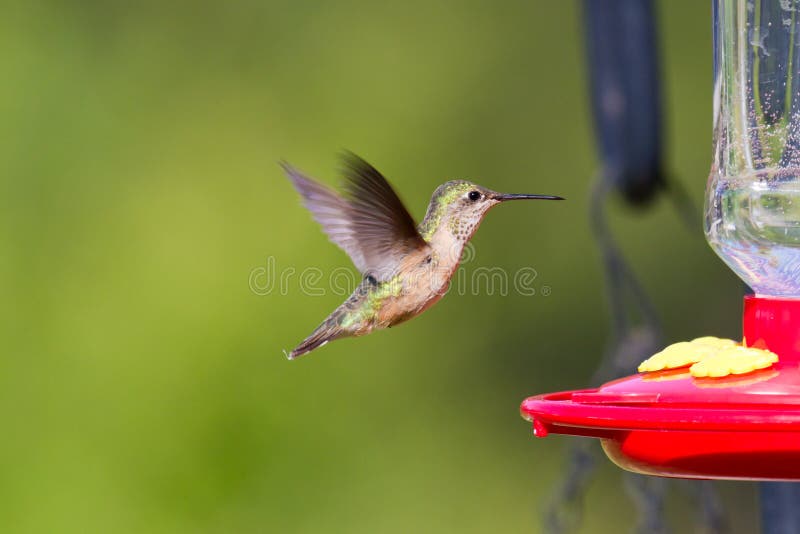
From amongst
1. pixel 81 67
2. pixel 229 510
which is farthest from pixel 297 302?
pixel 81 67

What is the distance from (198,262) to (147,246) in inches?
12.3

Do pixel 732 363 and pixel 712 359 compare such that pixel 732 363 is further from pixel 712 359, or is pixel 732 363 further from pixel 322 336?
pixel 322 336

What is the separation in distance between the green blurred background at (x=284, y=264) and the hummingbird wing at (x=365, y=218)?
2973 millimetres

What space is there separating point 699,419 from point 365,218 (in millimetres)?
1240

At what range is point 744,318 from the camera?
2.68 m

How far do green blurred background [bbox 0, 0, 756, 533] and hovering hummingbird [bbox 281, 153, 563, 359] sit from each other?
301 cm

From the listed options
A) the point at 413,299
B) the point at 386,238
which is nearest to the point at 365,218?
the point at 386,238

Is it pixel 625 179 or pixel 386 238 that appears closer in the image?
pixel 386 238

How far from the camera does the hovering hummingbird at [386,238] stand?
118 inches

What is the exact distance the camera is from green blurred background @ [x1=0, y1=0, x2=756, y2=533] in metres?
6.36

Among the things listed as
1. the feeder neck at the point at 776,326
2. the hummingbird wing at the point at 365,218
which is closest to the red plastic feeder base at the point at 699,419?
the feeder neck at the point at 776,326

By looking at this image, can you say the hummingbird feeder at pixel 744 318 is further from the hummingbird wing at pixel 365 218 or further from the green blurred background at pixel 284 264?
the green blurred background at pixel 284 264

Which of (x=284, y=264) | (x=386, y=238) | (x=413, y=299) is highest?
(x=386, y=238)

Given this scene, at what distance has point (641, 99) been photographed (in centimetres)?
370
